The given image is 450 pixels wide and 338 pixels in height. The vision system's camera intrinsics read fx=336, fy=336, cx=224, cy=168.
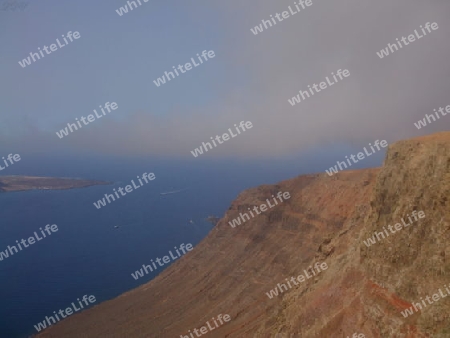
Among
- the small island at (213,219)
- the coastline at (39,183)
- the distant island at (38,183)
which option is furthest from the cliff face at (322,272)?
the distant island at (38,183)

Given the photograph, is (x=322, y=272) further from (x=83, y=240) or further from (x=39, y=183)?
(x=39, y=183)

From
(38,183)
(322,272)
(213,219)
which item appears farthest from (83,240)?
(38,183)

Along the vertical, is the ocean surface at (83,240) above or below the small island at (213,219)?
above

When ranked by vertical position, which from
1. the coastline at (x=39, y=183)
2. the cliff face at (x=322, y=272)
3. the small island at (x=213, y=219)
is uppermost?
the coastline at (x=39, y=183)

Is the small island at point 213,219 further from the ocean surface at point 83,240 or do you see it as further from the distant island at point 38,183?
the distant island at point 38,183

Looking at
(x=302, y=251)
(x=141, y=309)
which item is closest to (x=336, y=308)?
(x=302, y=251)

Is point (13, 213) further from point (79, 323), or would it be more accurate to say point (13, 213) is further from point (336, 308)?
point (336, 308)

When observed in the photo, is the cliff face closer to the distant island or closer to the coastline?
the coastline
